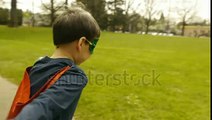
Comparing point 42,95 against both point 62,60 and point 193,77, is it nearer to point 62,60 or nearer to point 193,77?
point 62,60

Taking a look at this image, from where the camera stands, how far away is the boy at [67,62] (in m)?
1.51

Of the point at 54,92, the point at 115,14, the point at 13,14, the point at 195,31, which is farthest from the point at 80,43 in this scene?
the point at 195,31

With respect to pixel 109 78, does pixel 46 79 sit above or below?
above

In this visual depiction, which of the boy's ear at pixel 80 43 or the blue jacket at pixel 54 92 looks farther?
the boy's ear at pixel 80 43

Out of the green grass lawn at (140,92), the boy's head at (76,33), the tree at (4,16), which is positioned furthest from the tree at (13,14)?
the boy's head at (76,33)

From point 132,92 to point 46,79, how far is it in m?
5.99

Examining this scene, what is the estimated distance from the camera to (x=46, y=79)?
1.64 m

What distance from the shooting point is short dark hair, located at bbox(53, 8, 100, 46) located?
1668 mm

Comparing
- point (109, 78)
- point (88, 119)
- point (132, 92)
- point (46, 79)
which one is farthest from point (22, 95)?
point (109, 78)

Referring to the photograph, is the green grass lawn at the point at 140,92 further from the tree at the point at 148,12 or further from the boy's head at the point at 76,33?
the tree at the point at 148,12

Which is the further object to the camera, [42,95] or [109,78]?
[109,78]

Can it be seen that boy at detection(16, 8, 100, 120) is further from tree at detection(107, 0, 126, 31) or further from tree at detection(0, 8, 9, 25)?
tree at detection(107, 0, 126, 31)

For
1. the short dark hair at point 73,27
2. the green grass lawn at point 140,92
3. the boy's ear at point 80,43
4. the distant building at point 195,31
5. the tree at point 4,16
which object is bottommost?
the distant building at point 195,31

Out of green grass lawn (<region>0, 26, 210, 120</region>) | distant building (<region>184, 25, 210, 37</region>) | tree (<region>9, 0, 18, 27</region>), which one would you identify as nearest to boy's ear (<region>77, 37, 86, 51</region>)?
green grass lawn (<region>0, 26, 210, 120</region>)
